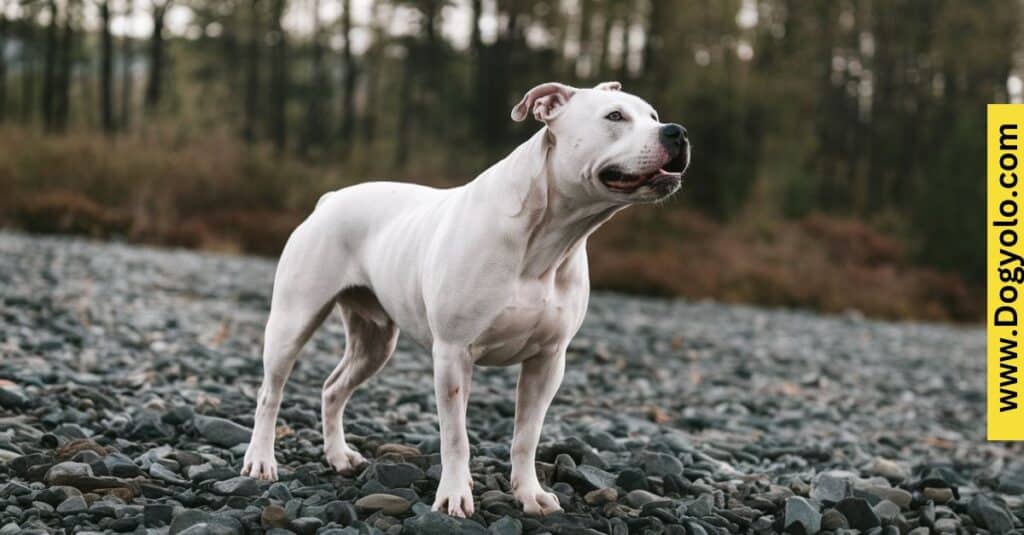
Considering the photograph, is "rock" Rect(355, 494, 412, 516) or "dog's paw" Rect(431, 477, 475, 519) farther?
"rock" Rect(355, 494, 412, 516)

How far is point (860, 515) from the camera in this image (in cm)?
448

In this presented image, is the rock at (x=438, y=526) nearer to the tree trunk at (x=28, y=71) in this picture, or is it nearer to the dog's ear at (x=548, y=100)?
the dog's ear at (x=548, y=100)

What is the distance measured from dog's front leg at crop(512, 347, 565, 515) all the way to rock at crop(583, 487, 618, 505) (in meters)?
0.25

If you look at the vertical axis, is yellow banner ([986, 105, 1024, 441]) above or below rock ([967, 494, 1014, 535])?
above

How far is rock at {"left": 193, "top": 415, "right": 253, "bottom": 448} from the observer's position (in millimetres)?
5180

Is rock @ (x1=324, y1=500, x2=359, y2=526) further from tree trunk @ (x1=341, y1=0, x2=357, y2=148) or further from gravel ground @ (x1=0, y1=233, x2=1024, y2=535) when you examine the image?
tree trunk @ (x1=341, y1=0, x2=357, y2=148)

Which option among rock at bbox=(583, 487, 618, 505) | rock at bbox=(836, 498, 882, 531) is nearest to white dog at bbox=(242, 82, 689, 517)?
rock at bbox=(583, 487, 618, 505)

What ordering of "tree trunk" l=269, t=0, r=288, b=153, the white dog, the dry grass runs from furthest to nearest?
1. "tree trunk" l=269, t=0, r=288, b=153
2. the dry grass
3. the white dog

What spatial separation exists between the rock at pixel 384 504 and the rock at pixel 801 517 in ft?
5.51

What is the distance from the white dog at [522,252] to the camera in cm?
371

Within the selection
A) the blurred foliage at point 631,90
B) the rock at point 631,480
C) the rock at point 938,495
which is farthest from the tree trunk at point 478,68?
the rock at point 631,480

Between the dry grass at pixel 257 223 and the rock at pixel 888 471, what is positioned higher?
the dry grass at pixel 257 223

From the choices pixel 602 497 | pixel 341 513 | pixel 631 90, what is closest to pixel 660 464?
pixel 602 497

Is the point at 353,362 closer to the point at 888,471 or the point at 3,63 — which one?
the point at 888,471
